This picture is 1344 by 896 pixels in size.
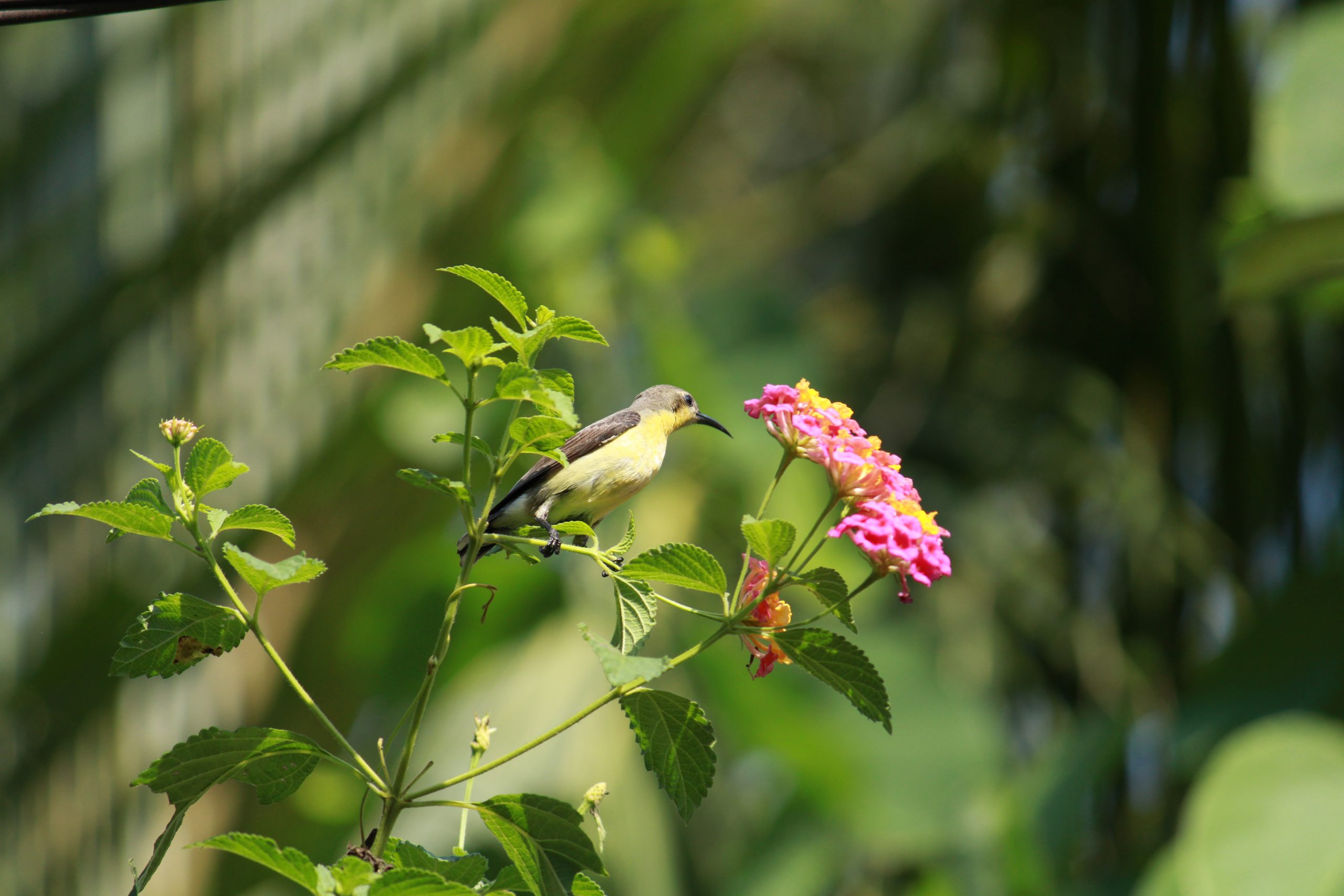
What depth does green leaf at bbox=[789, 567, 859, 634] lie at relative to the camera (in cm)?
106

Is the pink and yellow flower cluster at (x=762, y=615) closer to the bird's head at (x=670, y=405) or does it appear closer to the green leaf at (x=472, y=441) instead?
the green leaf at (x=472, y=441)

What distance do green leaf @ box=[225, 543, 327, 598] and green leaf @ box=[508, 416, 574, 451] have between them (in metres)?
0.20

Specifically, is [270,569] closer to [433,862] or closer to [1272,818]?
[433,862]

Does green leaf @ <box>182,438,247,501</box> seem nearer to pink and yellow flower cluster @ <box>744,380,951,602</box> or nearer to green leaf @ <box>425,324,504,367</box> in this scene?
green leaf @ <box>425,324,504,367</box>

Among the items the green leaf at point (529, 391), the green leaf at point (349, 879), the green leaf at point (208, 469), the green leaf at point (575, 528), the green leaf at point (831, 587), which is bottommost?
the green leaf at point (349, 879)

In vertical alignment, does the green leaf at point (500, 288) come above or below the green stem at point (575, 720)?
above

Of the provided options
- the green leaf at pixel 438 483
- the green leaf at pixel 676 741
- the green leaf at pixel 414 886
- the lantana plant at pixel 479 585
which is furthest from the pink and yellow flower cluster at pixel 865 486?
the green leaf at pixel 414 886

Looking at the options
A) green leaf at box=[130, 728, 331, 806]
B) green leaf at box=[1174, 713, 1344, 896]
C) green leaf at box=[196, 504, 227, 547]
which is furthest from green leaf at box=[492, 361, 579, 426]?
green leaf at box=[1174, 713, 1344, 896]

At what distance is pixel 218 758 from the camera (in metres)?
1.04

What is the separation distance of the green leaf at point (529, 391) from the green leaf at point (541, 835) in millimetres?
344

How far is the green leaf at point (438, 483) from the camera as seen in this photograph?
97cm

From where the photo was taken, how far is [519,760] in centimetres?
413

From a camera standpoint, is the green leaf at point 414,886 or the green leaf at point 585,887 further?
the green leaf at point 585,887

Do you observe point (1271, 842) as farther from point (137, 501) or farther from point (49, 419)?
point (49, 419)
